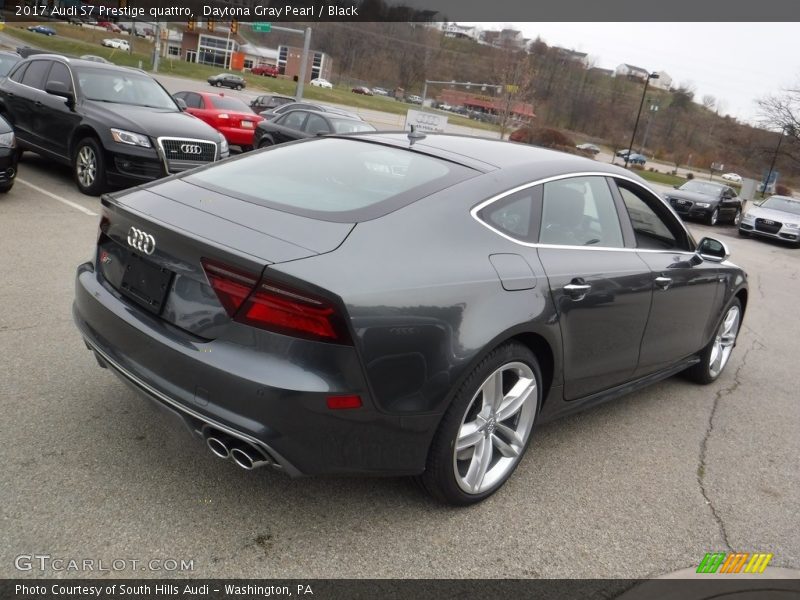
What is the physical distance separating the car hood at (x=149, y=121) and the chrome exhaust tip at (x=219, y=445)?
24.3 feet

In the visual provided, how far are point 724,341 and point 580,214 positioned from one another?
260cm

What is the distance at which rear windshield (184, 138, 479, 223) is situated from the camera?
290 centimetres

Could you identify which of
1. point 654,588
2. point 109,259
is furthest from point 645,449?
point 109,259

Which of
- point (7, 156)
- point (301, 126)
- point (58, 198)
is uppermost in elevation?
point (301, 126)

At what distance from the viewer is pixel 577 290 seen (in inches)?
129

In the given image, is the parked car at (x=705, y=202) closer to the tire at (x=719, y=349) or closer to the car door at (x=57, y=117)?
the tire at (x=719, y=349)

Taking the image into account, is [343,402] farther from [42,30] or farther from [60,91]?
[42,30]

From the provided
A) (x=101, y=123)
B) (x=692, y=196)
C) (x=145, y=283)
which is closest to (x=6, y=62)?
(x=101, y=123)

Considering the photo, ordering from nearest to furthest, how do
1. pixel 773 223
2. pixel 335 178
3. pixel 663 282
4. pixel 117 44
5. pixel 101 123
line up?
pixel 335 178 → pixel 663 282 → pixel 101 123 → pixel 773 223 → pixel 117 44

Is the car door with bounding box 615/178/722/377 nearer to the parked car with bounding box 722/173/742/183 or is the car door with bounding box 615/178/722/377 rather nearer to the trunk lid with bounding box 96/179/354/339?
the trunk lid with bounding box 96/179/354/339

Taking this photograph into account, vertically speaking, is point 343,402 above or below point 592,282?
below

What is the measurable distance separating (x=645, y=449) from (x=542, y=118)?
10516 centimetres

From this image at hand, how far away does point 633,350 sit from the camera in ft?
12.8

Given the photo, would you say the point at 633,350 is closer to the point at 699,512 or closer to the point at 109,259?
the point at 699,512
